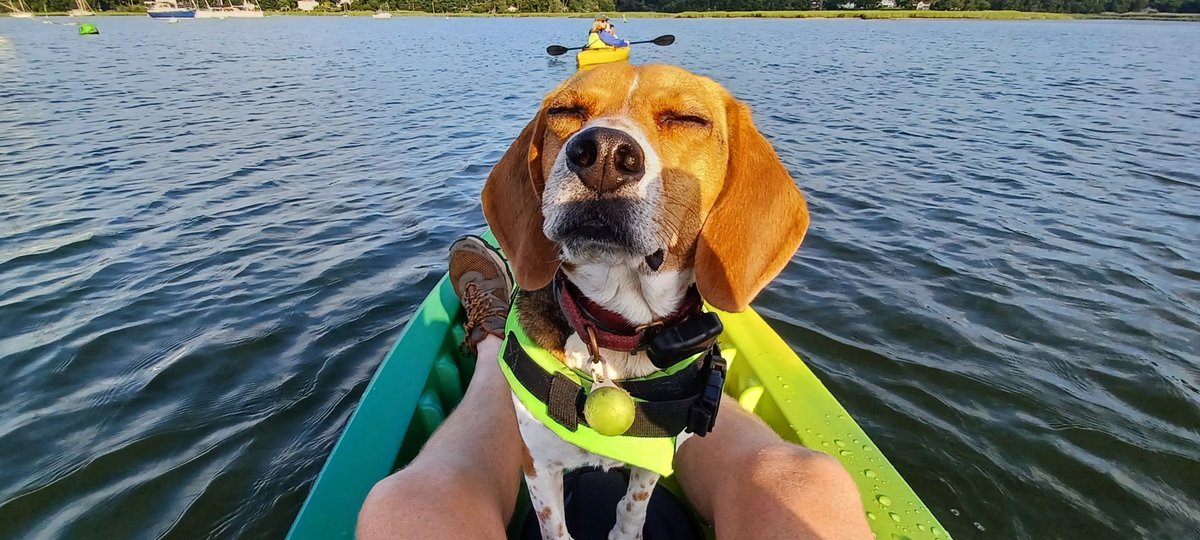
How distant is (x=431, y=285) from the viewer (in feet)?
19.4

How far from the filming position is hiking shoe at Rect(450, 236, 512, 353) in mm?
3307

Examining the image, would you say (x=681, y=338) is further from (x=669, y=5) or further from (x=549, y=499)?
(x=669, y=5)

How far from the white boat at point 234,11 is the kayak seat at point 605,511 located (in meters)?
115

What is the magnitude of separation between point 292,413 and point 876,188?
26.2 feet

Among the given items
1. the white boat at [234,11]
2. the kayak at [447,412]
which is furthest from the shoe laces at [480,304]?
the white boat at [234,11]

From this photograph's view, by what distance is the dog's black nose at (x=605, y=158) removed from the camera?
1517 millimetres

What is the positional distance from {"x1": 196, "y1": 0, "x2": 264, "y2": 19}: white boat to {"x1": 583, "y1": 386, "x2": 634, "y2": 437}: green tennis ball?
4558 inches

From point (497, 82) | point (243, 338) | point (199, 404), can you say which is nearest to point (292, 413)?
point (199, 404)

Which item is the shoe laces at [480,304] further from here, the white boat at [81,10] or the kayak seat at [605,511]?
the white boat at [81,10]

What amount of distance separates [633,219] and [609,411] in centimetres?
63

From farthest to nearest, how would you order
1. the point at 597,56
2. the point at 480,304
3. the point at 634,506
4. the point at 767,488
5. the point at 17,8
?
the point at 17,8
the point at 597,56
the point at 480,304
the point at 634,506
the point at 767,488

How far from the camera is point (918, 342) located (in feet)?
15.6

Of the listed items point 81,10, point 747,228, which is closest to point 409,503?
point 747,228

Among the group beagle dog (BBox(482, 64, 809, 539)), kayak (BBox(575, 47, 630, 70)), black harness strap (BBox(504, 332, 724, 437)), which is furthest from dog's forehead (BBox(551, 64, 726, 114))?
Answer: kayak (BBox(575, 47, 630, 70))
